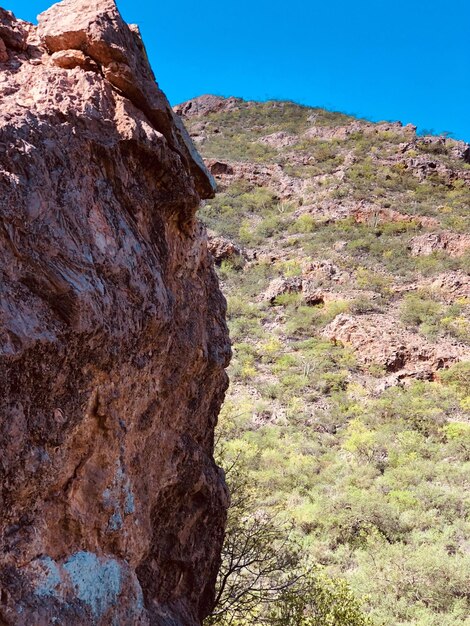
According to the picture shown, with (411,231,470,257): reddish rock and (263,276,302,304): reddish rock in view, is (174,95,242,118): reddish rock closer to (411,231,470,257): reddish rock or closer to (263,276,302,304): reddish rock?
(411,231,470,257): reddish rock

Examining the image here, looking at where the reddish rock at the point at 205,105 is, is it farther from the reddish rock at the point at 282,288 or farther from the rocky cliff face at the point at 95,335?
the rocky cliff face at the point at 95,335

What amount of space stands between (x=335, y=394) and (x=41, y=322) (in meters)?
13.5

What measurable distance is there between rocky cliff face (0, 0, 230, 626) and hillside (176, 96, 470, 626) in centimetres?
535

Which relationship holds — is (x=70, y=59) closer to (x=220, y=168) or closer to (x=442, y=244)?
(x=442, y=244)

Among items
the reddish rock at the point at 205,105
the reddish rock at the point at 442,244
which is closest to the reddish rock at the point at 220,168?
the reddish rock at the point at 442,244

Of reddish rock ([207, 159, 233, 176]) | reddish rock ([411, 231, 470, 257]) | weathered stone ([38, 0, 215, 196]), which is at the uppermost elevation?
reddish rock ([207, 159, 233, 176])

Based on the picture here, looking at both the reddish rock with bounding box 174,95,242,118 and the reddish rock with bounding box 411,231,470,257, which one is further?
the reddish rock with bounding box 174,95,242,118

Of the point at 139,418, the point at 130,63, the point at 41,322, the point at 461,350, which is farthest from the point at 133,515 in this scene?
the point at 461,350

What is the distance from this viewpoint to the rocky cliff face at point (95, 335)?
6.53 feet

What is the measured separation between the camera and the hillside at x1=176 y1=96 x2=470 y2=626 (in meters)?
8.65

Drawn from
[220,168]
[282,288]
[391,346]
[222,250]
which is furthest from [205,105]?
[391,346]

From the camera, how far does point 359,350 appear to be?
1675cm

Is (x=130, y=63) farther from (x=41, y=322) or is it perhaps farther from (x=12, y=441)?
(x=12, y=441)

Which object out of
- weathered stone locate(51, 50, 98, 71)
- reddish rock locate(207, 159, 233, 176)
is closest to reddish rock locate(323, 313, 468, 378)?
weathered stone locate(51, 50, 98, 71)
